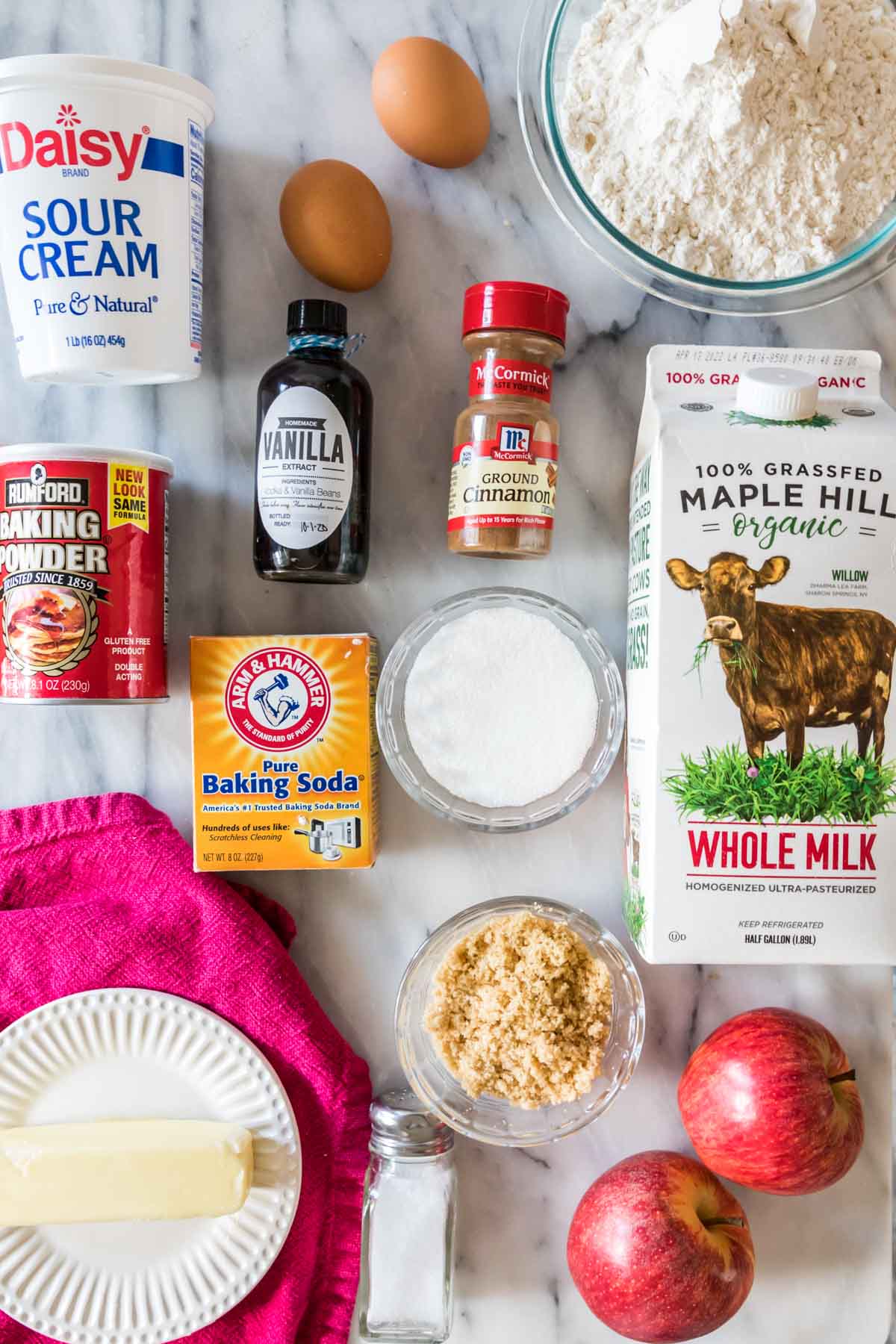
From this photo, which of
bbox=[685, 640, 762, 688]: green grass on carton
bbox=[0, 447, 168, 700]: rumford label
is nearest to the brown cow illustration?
bbox=[685, 640, 762, 688]: green grass on carton

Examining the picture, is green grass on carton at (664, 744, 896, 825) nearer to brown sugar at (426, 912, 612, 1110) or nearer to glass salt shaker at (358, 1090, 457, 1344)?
brown sugar at (426, 912, 612, 1110)

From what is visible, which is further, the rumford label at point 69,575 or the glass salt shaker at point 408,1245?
the glass salt shaker at point 408,1245

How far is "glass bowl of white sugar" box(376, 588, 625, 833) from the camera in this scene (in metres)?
0.93

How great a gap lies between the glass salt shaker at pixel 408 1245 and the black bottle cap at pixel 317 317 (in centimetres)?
74

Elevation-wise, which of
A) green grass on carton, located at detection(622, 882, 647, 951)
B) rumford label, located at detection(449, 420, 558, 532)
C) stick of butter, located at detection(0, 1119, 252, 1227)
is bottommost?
stick of butter, located at detection(0, 1119, 252, 1227)

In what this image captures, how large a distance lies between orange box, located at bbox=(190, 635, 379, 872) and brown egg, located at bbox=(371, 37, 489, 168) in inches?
18.5

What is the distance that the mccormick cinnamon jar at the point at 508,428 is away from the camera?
0.88 meters

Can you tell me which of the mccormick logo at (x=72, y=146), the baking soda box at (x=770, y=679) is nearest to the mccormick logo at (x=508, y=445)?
the baking soda box at (x=770, y=679)

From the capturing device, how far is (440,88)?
901 mm

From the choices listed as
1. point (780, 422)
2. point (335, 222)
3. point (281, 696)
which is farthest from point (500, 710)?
point (335, 222)

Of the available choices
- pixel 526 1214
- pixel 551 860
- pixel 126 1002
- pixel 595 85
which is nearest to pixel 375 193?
pixel 595 85

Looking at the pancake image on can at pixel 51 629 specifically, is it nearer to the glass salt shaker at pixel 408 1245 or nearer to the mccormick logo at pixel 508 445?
the mccormick logo at pixel 508 445

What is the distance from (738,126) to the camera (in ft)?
2.72

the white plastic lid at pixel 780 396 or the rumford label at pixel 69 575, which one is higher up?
the white plastic lid at pixel 780 396
